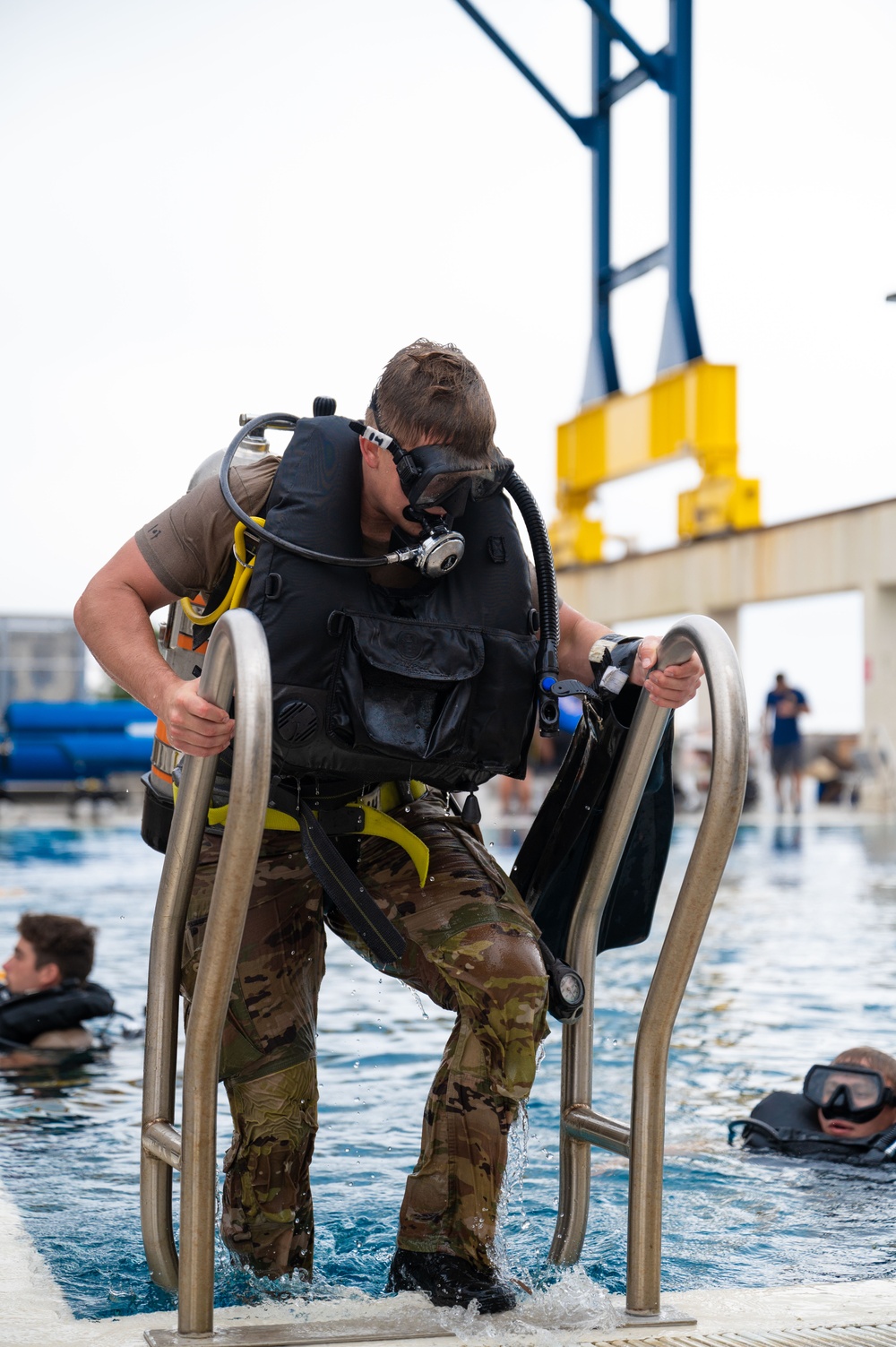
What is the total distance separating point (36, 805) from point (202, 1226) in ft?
73.1

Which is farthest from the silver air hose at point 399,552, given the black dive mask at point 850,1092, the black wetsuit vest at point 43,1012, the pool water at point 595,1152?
the black wetsuit vest at point 43,1012

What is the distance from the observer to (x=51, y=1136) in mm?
4059

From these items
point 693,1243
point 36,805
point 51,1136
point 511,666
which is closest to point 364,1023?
point 51,1136

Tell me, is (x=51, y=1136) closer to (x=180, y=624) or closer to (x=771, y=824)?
(x=180, y=624)

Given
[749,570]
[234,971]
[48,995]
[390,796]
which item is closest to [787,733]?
[749,570]

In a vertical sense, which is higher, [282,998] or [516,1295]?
[282,998]

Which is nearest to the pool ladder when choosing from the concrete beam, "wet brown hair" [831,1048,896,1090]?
"wet brown hair" [831,1048,896,1090]

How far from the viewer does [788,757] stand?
824 inches

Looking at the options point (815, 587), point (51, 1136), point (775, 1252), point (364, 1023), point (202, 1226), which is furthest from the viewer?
point (815, 587)

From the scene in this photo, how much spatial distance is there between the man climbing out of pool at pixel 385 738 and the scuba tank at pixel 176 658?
11cm

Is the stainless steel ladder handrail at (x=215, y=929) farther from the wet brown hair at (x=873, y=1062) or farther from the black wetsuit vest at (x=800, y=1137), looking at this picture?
the wet brown hair at (x=873, y=1062)

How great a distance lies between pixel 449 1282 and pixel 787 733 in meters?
18.9

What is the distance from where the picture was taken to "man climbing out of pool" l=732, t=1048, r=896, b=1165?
3805mm

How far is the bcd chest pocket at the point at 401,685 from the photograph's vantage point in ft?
7.84
